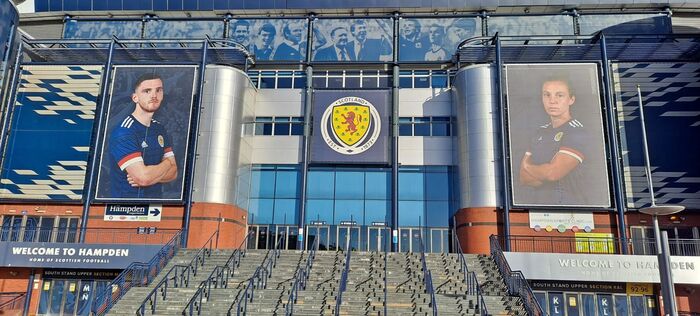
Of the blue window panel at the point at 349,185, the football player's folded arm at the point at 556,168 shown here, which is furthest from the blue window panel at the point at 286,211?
the football player's folded arm at the point at 556,168

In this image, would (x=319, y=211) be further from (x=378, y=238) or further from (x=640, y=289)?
(x=640, y=289)

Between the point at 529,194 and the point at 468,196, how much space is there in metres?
3.11

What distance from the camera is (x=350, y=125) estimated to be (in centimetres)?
3256

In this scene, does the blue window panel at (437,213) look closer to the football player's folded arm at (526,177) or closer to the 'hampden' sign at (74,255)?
the football player's folded arm at (526,177)

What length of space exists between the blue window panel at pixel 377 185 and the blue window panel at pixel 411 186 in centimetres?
75

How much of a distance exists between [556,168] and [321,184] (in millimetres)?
12954

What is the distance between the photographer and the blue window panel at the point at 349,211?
31.7 metres

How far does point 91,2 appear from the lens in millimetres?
36875

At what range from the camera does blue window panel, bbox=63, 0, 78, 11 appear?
121 feet

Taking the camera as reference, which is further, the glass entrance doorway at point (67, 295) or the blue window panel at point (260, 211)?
the blue window panel at point (260, 211)

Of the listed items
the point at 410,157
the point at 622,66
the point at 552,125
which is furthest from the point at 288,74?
the point at 622,66

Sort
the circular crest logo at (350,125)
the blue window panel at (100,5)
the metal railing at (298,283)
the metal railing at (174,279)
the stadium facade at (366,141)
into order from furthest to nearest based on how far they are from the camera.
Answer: the blue window panel at (100,5), the circular crest logo at (350,125), the stadium facade at (366,141), the metal railing at (174,279), the metal railing at (298,283)

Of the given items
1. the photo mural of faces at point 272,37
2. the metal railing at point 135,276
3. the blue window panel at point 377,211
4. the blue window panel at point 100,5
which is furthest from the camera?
the blue window panel at point 100,5

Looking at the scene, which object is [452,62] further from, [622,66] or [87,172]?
[87,172]
